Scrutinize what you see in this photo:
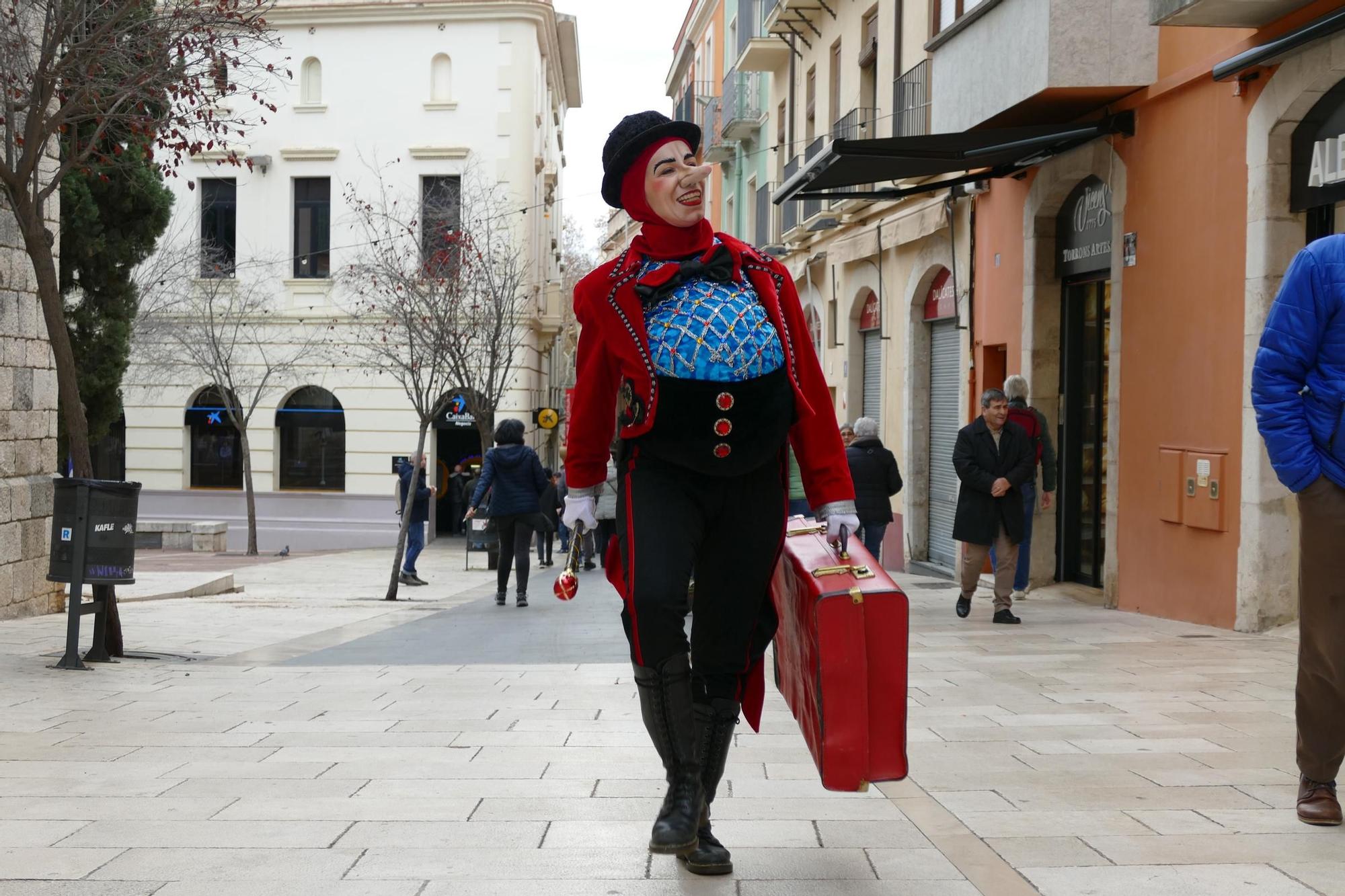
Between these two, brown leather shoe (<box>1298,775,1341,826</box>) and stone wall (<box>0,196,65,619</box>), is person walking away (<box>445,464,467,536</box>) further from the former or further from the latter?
brown leather shoe (<box>1298,775,1341,826</box>)

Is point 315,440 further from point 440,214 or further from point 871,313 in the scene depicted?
point 871,313

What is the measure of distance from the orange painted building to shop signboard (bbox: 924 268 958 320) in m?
2.63

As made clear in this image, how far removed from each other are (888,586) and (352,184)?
31.1m

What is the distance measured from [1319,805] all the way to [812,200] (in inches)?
813

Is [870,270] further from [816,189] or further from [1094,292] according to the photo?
[1094,292]

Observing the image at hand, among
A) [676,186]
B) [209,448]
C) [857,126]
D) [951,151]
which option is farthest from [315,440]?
[676,186]

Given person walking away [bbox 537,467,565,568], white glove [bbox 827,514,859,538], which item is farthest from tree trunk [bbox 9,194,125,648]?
person walking away [bbox 537,467,565,568]

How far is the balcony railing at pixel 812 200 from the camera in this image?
23.9m

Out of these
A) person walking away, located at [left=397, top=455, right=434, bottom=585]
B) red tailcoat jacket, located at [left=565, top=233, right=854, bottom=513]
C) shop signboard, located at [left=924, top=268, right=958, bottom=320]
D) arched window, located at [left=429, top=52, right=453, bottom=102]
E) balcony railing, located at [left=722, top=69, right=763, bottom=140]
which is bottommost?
person walking away, located at [left=397, top=455, right=434, bottom=585]

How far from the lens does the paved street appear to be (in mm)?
3875

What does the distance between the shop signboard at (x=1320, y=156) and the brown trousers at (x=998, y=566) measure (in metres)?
Result: 3.13

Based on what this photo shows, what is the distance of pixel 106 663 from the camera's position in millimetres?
8555

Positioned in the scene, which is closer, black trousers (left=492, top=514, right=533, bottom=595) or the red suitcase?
the red suitcase

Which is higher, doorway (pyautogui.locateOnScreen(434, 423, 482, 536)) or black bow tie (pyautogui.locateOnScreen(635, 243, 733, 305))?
black bow tie (pyautogui.locateOnScreen(635, 243, 733, 305))
